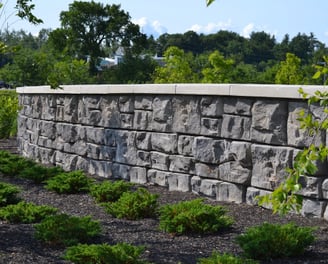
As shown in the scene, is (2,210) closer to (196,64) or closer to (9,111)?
(9,111)

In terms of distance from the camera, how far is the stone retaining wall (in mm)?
6083

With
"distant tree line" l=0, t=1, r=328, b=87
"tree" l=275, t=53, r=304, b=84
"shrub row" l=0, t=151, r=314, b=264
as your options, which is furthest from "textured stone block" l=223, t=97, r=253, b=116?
"distant tree line" l=0, t=1, r=328, b=87

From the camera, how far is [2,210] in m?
6.05

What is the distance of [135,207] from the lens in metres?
6.06

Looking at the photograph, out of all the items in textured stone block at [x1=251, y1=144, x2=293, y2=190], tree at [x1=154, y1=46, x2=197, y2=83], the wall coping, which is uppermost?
tree at [x1=154, y1=46, x2=197, y2=83]

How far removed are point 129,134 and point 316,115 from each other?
10.4 feet

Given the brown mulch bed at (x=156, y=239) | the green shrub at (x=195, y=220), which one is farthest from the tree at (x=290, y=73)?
the green shrub at (x=195, y=220)

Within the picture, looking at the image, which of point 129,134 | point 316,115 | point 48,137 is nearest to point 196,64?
point 48,137

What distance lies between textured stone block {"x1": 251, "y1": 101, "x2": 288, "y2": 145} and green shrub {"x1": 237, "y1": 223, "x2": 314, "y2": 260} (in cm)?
148

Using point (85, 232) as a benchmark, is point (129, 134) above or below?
above

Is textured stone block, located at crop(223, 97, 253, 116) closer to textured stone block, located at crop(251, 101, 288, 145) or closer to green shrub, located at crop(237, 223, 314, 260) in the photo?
→ textured stone block, located at crop(251, 101, 288, 145)

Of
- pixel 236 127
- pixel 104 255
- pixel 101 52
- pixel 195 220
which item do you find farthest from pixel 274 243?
pixel 101 52

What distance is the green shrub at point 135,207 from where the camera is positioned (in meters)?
6.07

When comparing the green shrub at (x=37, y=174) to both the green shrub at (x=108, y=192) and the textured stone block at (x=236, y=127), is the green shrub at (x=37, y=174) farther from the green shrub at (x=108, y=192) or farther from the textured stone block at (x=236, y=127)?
the textured stone block at (x=236, y=127)
